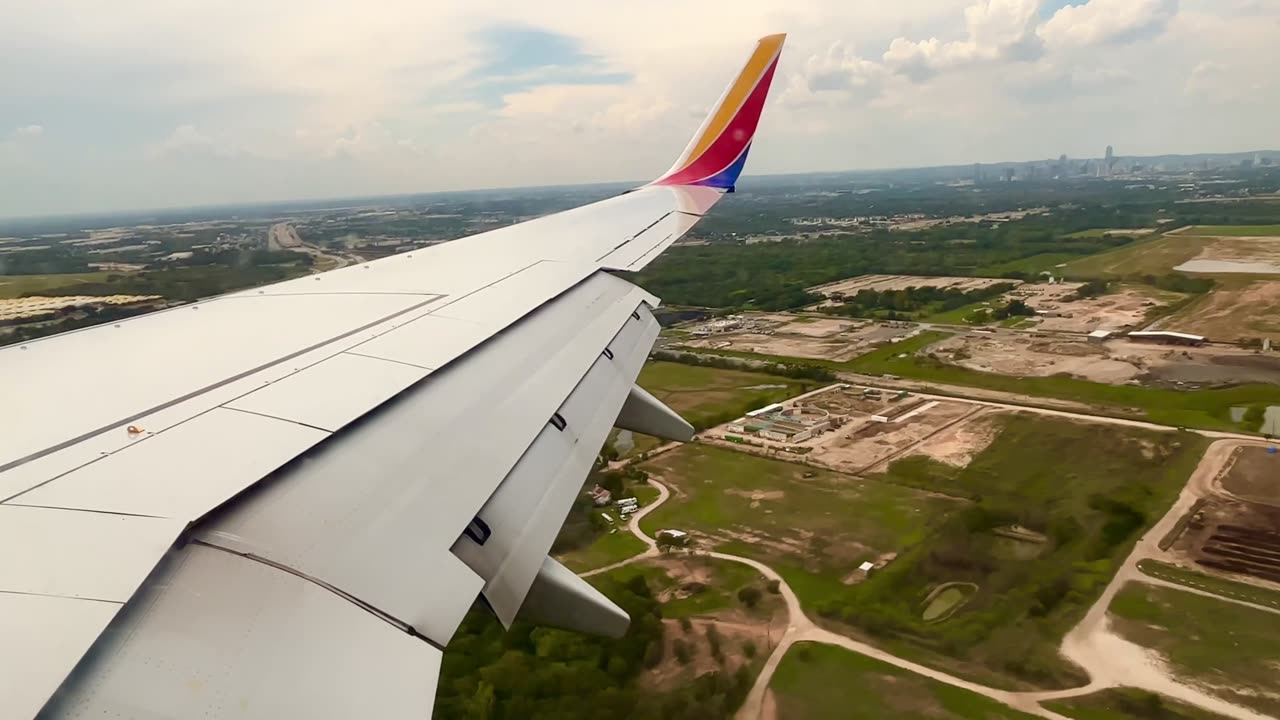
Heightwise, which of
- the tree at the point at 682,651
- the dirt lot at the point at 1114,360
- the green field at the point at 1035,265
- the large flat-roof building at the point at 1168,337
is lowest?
the dirt lot at the point at 1114,360

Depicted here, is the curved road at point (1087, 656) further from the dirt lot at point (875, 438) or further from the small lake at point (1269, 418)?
the small lake at point (1269, 418)

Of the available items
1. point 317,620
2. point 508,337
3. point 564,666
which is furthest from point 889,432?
point 317,620

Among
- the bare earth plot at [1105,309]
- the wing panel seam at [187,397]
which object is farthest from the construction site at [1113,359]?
the wing panel seam at [187,397]

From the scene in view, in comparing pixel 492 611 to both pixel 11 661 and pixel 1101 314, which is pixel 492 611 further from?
pixel 1101 314

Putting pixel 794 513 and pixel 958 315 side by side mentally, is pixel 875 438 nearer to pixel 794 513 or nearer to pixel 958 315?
pixel 794 513

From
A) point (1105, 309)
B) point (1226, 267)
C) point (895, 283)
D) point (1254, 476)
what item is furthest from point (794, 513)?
point (1226, 267)
